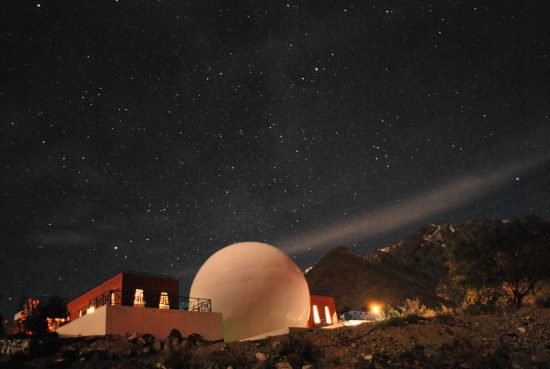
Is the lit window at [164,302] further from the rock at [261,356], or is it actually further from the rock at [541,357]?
the rock at [541,357]

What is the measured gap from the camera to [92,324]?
60.7 feet

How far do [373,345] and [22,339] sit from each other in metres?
13.9

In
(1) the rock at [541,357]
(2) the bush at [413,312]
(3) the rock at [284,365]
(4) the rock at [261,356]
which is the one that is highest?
(2) the bush at [413,312]

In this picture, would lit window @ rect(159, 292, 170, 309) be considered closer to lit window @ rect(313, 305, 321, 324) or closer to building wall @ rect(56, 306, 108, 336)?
building wall @ rect(56, 306, 108, 336)

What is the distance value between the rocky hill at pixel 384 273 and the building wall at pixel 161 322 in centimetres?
7557

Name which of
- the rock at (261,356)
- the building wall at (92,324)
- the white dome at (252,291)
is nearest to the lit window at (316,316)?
the white dome at (252,291)

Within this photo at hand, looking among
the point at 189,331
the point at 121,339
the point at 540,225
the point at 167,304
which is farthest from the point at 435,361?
the point at 540,225

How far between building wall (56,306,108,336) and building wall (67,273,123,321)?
5019 millimetres

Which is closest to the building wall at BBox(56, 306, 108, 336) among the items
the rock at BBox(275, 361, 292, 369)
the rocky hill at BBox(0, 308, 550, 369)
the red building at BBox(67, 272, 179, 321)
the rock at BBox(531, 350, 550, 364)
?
the rocky hill at BBox(0, 308, 550, 369)

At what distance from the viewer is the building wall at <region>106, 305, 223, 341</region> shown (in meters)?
18.1

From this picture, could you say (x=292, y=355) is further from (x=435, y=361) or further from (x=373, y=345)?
(x=435, y=361)

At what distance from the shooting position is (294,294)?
77.1 feet

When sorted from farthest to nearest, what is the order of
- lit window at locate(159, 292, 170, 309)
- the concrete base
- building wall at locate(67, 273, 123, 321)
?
lit window at locate(159, 292, 170, 309) → building wall at locate(67, 273, 123, 321) → the concrete base

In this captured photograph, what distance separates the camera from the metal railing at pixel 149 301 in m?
22.8
